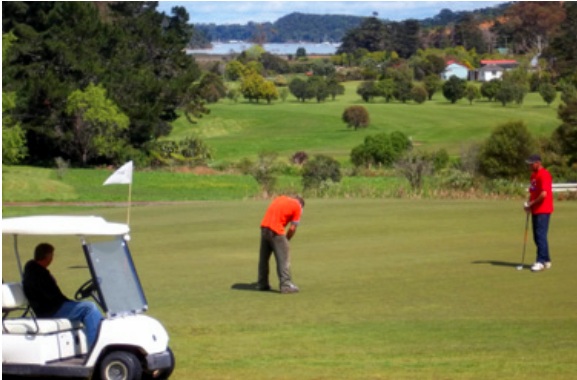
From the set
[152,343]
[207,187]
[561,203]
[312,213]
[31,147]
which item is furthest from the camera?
[31,147]

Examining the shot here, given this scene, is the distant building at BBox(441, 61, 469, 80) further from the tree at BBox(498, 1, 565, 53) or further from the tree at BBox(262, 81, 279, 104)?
the tree at BBox(262, 81, 279, 104)

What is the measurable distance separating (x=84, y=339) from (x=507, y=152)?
53.7 m

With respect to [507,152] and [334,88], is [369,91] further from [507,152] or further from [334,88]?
[507,152]

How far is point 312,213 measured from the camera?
34188mm

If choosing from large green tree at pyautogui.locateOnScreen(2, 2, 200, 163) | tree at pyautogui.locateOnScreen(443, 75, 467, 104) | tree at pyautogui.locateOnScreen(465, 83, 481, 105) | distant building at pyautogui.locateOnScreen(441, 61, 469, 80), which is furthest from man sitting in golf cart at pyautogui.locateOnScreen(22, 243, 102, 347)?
distant building at pyautogui.locateOnScreen(441, 61, 469, 80)

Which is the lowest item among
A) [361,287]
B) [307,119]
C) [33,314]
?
[307,119]

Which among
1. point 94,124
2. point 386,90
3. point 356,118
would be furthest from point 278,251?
point 386,90

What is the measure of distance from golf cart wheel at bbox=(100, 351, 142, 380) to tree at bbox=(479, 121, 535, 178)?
52.4 metres

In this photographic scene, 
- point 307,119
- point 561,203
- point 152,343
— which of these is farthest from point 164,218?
point 307,119

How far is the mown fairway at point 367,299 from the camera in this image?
13.3 meters

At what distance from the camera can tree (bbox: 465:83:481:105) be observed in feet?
469

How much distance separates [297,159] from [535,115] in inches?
1564

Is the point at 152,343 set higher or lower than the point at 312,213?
higher

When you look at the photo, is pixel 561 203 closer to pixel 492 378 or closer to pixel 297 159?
pixel 492 378
